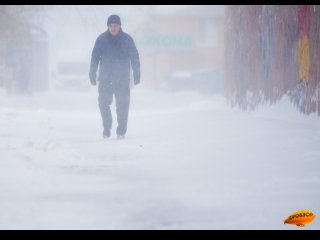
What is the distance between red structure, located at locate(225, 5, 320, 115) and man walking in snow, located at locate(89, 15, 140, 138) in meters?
2.52

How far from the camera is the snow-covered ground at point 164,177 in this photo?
3838 mm

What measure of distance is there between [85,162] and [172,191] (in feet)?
5.72

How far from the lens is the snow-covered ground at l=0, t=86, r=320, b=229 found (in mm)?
3838

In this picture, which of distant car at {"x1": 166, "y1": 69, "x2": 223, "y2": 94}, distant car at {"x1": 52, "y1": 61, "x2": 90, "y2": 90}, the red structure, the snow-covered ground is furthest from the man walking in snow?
distant car at {"x1": 52, "y1": 61, "x2": 90, "y2": 90}

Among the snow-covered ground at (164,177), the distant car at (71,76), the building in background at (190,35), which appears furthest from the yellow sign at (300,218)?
the building in background at (190,35)

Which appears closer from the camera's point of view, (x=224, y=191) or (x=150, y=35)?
(x=224, y=191)

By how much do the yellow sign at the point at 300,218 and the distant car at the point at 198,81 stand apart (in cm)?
2600

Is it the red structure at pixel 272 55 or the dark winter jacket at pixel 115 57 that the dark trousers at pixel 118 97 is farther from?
the red structure at pixel 272 55

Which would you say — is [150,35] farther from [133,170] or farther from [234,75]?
[133,170]

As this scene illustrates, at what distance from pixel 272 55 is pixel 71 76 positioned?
2731cm

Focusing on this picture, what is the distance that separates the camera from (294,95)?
9.38m

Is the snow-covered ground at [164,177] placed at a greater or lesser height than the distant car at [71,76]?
greater

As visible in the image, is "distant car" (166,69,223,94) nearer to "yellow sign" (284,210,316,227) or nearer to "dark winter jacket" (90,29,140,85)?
"dark winter jacket" (90,29,140,85)
